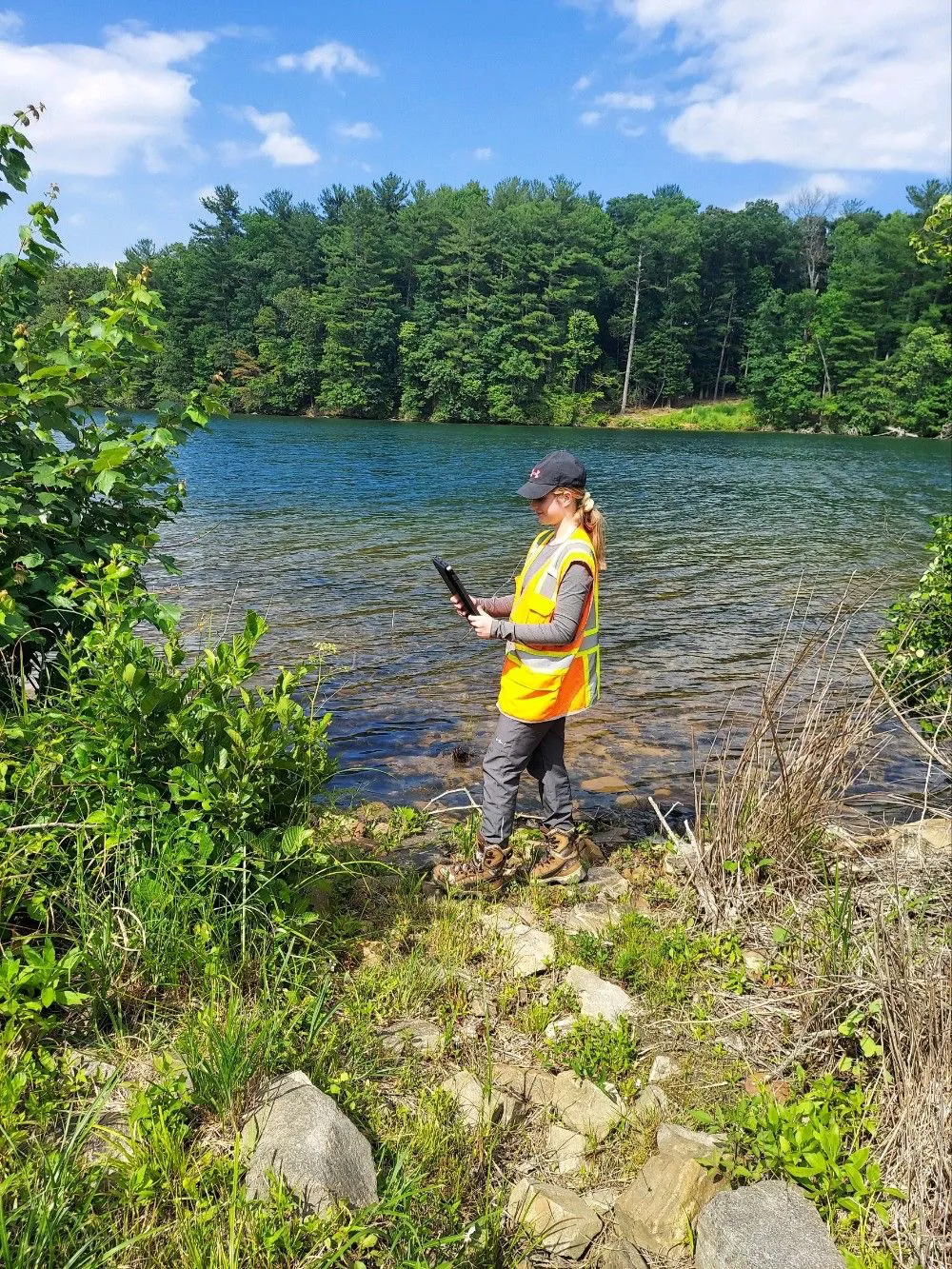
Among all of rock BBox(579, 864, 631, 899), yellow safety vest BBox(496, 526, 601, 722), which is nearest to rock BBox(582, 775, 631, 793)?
rock BBox(579, 864, 631, 899)

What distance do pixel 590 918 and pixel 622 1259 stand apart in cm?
207

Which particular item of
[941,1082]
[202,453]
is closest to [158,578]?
[941,1082]

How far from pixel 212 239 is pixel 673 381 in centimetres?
5283

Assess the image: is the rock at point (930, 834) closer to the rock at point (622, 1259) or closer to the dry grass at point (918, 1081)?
the dry grass at point (918, 1081)

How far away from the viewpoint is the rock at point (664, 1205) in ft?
8.58

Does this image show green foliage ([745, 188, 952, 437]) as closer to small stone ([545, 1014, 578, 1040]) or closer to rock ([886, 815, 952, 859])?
rock ([886, 815, 952, 859])

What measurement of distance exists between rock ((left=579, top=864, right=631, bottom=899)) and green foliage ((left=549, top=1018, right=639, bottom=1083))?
1351 mm

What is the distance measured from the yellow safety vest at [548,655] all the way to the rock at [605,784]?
7.49 feet

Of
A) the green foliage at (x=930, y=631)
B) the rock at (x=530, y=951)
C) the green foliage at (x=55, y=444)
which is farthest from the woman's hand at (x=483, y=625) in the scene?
the green foliage at (x=930, y=631)

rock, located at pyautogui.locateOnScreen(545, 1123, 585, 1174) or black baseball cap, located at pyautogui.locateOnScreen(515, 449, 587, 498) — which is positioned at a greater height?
black baseball cap, located at pyautogui.locateOnScreen(515, 449, 587, 498)

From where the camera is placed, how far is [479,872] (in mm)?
4848

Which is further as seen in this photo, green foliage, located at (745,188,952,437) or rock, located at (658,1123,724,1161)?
green foliage, located at (745,188,952,437)

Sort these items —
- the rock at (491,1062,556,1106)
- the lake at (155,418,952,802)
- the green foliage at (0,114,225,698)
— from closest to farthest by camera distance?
Answer: the rock at (491,1062,556,1106) < the green foliage at (0,114,225,698) < the lake at (155,418,952,802)

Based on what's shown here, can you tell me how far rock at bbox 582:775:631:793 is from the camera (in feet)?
22.9
